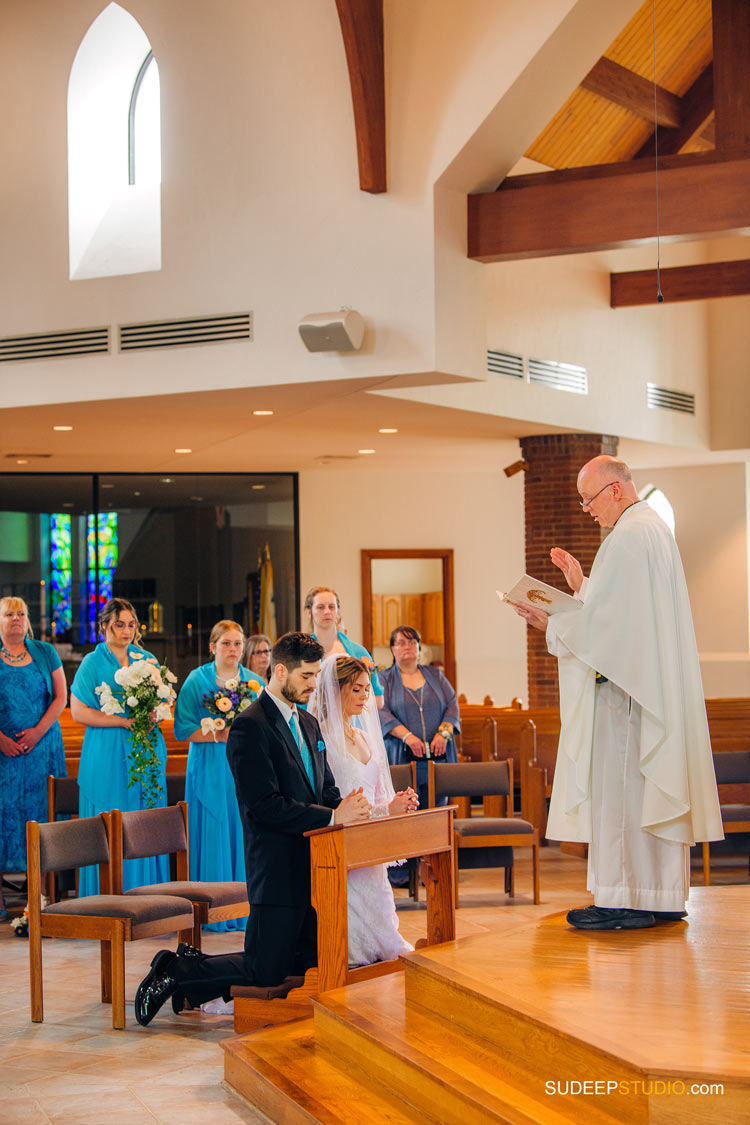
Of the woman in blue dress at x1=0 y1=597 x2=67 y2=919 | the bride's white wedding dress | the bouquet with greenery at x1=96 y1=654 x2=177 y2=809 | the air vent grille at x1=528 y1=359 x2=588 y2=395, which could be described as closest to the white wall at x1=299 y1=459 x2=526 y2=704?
the air vent grille at x1=528 y1=359 x2=588 y2=395

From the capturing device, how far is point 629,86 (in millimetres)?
11320

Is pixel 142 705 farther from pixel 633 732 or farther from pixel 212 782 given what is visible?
pixel 633 732

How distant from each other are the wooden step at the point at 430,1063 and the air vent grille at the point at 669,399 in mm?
8753

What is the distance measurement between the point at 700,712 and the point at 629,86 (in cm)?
856

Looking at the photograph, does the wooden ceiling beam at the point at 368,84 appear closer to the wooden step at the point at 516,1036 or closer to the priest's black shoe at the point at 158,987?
the priest's black shoe at the point at 158,987

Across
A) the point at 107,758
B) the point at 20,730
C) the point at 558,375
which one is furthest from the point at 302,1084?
the point at 558,375

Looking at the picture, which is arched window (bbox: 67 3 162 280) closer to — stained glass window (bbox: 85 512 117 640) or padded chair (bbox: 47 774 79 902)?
padded chair (bbox: 47 774 79 902)

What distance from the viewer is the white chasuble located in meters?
4.33

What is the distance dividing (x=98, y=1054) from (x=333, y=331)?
14.8ft

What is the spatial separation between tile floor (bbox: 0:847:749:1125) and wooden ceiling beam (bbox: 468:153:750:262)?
14.2 feet

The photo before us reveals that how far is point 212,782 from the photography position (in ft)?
22.6

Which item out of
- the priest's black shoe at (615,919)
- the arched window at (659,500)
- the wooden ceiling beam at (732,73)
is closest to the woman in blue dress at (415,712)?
the priest's black shoe at (615,919)

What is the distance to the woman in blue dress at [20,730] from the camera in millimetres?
7402

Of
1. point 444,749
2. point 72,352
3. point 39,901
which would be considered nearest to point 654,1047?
point 39,901
